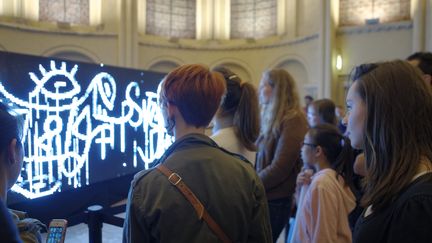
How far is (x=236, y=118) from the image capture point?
2.25 meters

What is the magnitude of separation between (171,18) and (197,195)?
42.4 feet

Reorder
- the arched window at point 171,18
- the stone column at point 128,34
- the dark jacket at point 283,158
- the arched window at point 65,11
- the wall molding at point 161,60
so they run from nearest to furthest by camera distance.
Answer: the dark jacket at point 283,158 → the arched window at point 65,11 → the stone column at point 128,34 → the wall molding at point 161,60 → the arched window at point 171,18

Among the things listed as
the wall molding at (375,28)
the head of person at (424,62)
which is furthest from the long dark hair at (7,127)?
the wall molding at (375,28)

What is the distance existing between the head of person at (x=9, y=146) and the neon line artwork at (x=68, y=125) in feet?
2.14

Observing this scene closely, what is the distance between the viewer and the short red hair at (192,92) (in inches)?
51.2

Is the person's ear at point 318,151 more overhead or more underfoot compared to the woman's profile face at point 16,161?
more underfoot

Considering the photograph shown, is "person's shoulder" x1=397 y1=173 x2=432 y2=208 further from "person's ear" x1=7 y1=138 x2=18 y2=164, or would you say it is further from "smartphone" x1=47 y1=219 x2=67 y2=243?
"smartphone" x1=47 y1=219 x2=67 y2=243

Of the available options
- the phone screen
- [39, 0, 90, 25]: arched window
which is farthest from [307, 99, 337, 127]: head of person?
[39, 0, 90, 25]: arched window

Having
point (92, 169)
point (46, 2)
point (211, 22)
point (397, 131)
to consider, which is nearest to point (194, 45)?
point (211, 22)

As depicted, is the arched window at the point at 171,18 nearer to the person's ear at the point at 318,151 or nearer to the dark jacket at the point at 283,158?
the dark jacket at the point at 283,158

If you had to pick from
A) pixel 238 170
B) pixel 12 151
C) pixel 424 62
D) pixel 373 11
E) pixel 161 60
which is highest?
pixel 373 11

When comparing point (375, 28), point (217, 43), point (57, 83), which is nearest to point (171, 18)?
point (217, 43)

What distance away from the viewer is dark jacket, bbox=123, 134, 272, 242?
1197 millimetres

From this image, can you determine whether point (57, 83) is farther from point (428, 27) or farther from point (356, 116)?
point (428, 27)
